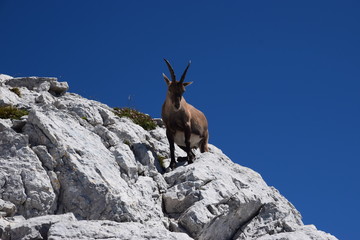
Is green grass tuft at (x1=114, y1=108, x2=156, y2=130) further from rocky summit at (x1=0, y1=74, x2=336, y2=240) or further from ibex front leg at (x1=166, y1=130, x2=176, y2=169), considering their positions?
ibex front leg at (x1=166, y1=130, x2=176, y2=169)

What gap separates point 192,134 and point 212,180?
4560mm

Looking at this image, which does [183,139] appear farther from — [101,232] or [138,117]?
[101,232]

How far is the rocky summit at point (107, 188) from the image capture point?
9930mm

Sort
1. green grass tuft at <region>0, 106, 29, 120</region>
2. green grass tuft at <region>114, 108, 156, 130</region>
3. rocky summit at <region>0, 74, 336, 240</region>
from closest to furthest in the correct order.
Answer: rocky summit at <region>0, 74, 336, 240</region> < green grass tuft at <region>0, 106, 29, 120</region> < green grass tuft at <region>114, 108, 156, 130</region>

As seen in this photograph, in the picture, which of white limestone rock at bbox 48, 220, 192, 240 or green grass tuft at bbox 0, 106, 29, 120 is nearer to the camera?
white limestone rock at bbox 48, 220, 192, 240

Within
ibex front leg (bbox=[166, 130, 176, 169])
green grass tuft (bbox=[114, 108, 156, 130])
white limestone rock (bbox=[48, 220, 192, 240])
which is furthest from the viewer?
green grass tuft (bbox=[114, 108, 156, 130])

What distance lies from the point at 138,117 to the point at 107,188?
975 cm

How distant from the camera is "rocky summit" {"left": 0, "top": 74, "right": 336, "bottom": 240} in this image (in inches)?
391

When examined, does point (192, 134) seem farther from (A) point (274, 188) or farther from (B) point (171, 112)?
(A) point (274, 188)

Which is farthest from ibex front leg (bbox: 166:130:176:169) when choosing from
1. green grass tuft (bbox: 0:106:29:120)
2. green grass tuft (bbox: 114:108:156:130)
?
green grass tuft (bbox: 0:106:29:120)

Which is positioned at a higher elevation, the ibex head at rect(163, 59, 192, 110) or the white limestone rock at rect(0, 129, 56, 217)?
the ibex head at rect(163, 59, 192, 110)

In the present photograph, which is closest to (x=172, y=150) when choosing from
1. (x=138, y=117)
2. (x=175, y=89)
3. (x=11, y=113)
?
(x=175, y=89)

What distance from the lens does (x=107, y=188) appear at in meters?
12.3

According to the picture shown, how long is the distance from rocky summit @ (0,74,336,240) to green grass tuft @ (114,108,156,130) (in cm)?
227
